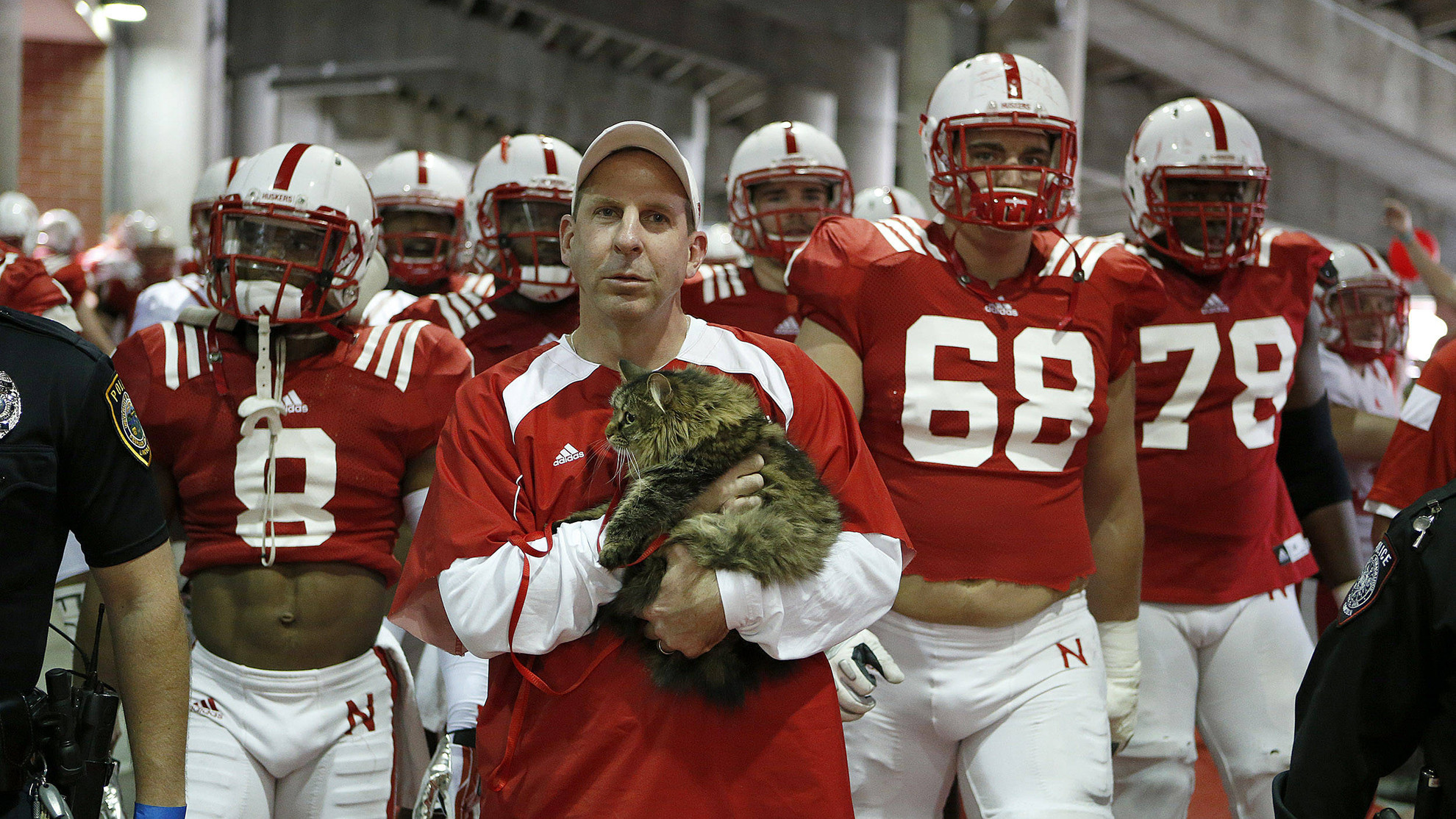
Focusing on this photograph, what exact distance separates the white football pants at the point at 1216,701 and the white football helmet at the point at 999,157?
4.30 feet

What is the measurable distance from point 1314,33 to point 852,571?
57.0 feet

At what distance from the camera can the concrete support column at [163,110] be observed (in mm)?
15297

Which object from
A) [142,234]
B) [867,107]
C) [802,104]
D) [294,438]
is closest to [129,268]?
[142,234]

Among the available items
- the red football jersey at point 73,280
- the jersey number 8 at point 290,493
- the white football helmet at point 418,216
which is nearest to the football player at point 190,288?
the red football jersey at point 73,280

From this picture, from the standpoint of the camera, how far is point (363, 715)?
10.8ft

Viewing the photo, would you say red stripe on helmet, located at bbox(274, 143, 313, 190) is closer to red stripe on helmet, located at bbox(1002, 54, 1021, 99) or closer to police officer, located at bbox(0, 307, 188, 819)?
police officer, located at bbox(0, 307, 188, 819)

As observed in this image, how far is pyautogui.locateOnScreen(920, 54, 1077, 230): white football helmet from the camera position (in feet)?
10.7

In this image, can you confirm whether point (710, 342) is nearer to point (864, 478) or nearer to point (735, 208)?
point (864, 478)

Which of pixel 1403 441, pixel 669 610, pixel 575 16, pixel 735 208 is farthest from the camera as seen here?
pixel 575 16

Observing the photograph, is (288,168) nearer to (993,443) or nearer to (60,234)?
(993,443)

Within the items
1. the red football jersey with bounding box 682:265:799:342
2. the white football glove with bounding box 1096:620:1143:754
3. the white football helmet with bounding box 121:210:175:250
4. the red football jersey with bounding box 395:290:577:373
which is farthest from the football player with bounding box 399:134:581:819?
the white football helmet with bounding box 121:210:175:250

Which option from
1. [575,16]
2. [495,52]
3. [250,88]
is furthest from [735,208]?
[495,52]

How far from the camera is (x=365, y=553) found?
130 inches

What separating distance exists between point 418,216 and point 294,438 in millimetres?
3058
